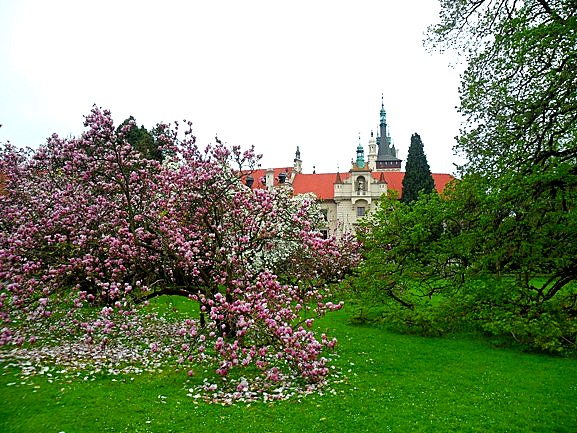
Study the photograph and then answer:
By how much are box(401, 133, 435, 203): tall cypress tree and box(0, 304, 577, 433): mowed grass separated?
3248cm

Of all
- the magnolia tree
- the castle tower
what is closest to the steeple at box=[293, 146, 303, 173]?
the castle tower

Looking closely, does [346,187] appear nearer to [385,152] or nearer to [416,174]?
[416,174]

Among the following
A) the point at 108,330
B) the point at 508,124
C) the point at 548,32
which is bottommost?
the point at 108,330

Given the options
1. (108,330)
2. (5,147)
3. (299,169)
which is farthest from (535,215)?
(299,169)

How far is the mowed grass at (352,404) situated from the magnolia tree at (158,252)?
83 cm

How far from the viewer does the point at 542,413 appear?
21.1ft

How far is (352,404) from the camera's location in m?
6.57

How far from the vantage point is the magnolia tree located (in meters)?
7.87

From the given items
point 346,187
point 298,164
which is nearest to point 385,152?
point 298,164

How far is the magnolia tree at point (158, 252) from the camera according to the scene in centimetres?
787

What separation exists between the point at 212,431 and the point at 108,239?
4525mm

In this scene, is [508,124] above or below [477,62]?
below

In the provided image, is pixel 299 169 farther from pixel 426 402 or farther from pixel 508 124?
pixel 426 402

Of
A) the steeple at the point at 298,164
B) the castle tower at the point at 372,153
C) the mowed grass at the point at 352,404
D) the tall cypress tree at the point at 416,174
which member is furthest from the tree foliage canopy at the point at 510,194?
the castle tower at the point at 372,153
